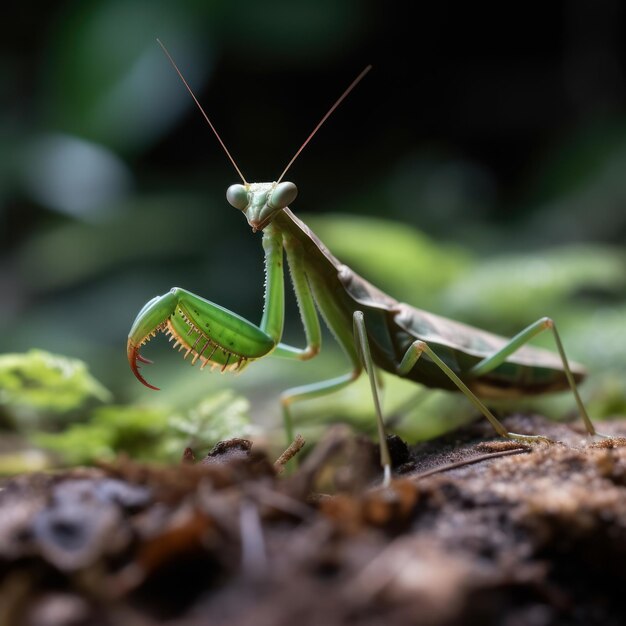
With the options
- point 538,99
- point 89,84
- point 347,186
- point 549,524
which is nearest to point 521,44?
point 538,99

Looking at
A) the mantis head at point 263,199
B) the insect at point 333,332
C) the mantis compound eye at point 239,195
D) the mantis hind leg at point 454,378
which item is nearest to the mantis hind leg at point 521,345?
the insect at point 333,332

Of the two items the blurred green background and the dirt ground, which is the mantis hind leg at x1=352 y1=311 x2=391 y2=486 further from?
the blurred green background

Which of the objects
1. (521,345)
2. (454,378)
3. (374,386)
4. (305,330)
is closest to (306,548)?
(374,386)

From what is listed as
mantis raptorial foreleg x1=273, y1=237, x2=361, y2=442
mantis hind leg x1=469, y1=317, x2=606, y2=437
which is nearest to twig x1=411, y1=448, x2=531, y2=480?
mantis hind leg x1=469, y1=317, x2=606, y2=437

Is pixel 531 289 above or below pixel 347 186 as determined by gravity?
below

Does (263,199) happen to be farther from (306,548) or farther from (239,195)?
(306,548)

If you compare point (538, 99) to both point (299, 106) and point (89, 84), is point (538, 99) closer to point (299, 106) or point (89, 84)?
point (299, 106)
